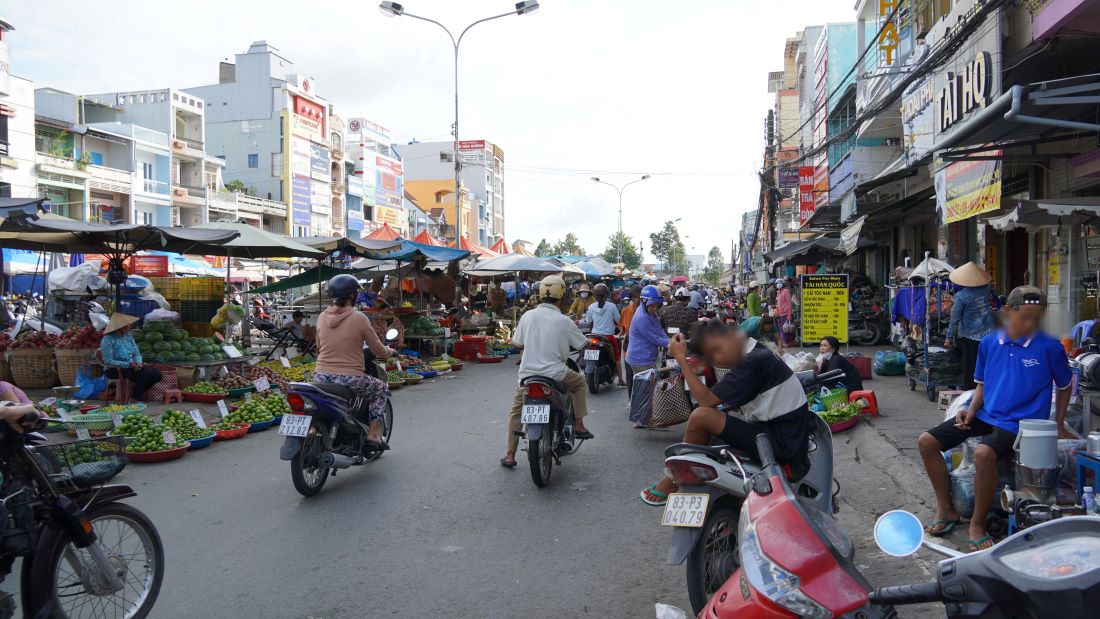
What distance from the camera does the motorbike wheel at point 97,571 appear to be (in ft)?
11.4

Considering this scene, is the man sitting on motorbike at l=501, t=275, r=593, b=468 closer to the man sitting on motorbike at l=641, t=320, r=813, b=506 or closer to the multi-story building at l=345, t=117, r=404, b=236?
the man sitting on motorbike at l=641, t=320, r=813, b=506

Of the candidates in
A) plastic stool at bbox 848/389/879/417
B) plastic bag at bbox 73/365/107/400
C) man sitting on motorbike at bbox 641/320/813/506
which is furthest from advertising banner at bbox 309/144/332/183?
man sitting on motorbike at bbox 641/320/813/506

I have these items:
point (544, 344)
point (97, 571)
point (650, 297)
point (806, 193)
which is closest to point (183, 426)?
point (544, 344)

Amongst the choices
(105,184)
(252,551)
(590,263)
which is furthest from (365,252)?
(105,184)

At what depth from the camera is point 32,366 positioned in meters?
11.8

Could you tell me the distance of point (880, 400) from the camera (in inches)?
409

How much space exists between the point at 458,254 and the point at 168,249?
682 cm

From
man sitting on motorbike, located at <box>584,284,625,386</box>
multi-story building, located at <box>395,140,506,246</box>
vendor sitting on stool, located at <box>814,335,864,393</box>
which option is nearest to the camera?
vendor sitting on stool, located at <box>814,335,864,393</box>

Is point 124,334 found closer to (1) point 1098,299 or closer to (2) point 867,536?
(2) point 867,536

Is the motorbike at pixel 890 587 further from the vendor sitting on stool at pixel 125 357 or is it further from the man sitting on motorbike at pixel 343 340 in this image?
the vendor sitting on stool at pixel 125 357

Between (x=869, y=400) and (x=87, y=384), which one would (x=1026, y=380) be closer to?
(x=869, y=400)

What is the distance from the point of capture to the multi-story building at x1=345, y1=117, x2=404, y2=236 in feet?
203

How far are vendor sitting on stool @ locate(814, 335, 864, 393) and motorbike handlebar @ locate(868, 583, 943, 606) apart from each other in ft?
24.1

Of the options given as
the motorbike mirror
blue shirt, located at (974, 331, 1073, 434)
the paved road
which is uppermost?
blue shirt, located at (974, 331, 1073, 434)
